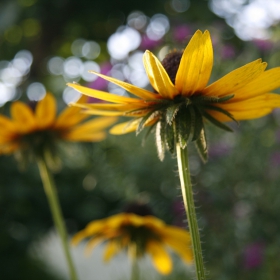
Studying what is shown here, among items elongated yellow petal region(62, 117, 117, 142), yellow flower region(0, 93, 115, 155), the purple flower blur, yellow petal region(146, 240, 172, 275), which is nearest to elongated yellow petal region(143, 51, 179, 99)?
yellow flower region(0, 93, 115, 155)

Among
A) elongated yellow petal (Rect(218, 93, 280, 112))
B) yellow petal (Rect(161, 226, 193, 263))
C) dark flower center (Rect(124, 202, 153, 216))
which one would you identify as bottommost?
yellow petal (Rect(161, 226, 193, 263))

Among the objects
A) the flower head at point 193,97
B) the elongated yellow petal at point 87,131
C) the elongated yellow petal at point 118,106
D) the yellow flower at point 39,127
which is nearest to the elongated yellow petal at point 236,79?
the flower head at point 193,97

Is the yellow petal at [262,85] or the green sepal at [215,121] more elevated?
the yellow petal at [262,85]

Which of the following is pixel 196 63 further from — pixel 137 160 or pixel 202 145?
pixel 137 160

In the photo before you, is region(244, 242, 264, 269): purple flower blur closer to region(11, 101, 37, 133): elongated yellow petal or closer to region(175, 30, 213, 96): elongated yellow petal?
region(11, 101, 37, 133): elongated yellow petal

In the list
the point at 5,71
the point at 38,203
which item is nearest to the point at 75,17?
the point at 5,71

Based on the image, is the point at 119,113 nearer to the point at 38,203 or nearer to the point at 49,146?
the point at 49,146

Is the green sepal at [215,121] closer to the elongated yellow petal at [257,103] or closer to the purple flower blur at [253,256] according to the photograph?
the elongated yellow petal at [257,103]
